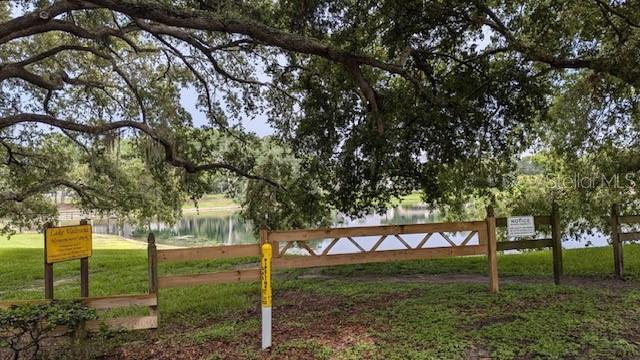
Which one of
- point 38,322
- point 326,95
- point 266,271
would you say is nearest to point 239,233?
point 326,95

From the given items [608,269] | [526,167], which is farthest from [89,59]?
[526,167]

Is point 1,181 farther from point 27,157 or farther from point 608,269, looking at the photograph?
point 608,269

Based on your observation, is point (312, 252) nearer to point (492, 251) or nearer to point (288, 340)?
point (288, 340)

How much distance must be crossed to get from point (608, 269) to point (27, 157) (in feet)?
52.2

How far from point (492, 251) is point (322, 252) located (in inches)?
109

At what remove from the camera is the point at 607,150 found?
1437cm

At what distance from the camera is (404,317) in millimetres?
6684

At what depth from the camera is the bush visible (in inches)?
193

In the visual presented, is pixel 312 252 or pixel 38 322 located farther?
pixel 312 252

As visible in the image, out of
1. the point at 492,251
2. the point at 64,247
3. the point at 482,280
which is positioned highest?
the point at 64,247

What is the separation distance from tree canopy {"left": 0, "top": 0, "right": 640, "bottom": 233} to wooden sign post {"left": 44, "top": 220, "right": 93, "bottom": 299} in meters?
3.02

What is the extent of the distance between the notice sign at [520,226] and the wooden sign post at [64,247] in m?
6.45

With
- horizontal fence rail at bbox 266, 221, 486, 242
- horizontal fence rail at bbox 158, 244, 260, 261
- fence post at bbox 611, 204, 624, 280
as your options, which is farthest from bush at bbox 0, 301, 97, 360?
fence post at bbox 611, 204, 624, 280

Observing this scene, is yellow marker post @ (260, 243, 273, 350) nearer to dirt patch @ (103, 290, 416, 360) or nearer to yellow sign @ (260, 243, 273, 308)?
yellow sign @ (260, 243, 273, 308)
